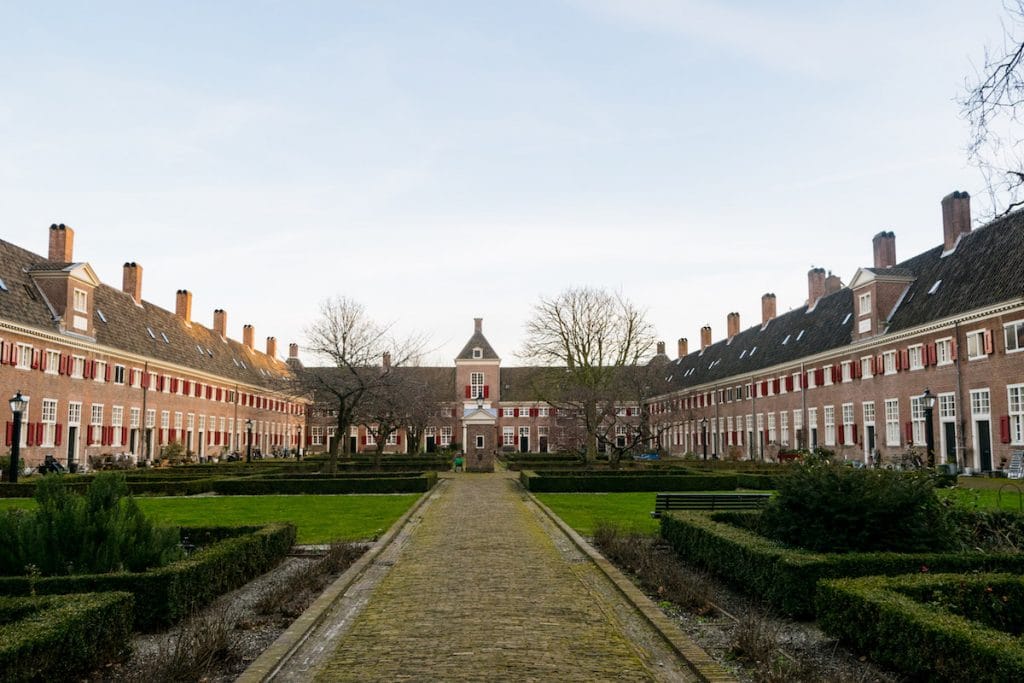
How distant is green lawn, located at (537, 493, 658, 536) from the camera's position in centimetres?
1650

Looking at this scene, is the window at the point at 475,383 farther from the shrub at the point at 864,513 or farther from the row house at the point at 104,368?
the shrub at the point at 864,513

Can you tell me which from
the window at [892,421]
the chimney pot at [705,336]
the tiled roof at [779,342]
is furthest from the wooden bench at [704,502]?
the chimney pot at [705,336]

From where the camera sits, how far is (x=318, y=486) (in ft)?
88.6

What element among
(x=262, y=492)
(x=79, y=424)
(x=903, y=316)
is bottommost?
(x=262, y=492)

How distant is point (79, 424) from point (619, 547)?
35.0 metres

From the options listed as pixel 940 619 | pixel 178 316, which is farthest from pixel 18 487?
pixel 178 316

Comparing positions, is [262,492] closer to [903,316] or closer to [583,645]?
[583,645]

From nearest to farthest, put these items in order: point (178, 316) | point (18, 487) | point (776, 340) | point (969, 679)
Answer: point (969, 679)
point (18, 487)
point (776, 340)
point (178, 316)

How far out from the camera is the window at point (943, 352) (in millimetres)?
32438

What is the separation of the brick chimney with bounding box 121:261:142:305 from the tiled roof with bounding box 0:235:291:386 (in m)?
0.94

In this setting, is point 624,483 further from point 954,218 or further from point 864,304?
point 954,218

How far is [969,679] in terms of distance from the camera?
5215mm

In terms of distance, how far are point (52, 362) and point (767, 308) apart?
4722 centimetres

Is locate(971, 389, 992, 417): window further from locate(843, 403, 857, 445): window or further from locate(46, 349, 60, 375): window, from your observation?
locate(46, 349, 60, 375): window
